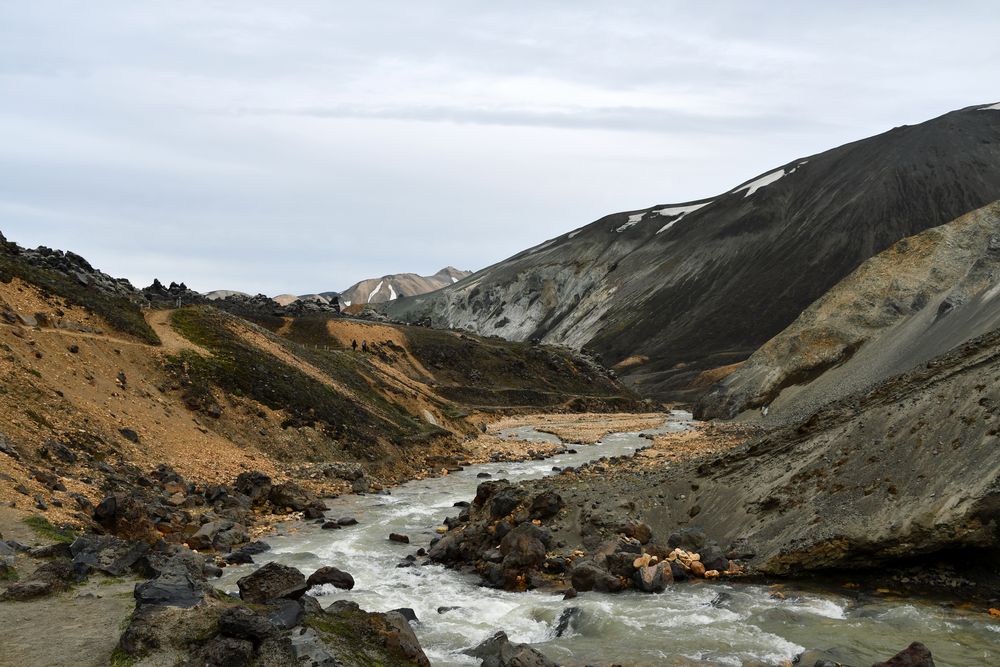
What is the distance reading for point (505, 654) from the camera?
13375 millimetres

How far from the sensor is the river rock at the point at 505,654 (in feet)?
41.4

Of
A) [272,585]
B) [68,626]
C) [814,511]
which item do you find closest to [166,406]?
[272,585]

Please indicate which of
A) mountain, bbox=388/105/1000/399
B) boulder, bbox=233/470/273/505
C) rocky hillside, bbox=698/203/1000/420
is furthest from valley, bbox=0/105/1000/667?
mountain, bbox=388/105/1000/399

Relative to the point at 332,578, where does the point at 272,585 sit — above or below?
above

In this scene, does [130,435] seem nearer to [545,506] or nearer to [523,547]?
[545,506]

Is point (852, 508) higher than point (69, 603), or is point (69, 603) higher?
point (69, 603)

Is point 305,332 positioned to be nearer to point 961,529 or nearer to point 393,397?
point 393,397

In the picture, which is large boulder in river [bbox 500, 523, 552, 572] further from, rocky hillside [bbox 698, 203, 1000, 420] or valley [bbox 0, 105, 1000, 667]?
rocky hillside [bbox 698, 203, 1000, 420]

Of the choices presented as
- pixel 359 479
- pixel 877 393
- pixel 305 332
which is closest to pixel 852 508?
pixel 877 393

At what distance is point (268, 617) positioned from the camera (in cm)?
1224

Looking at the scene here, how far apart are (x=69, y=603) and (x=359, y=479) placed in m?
22.9

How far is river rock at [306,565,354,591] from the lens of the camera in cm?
1898

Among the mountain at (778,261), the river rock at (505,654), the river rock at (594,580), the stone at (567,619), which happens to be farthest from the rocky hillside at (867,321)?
the mountain at (778,261)

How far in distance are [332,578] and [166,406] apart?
20.1 meters
